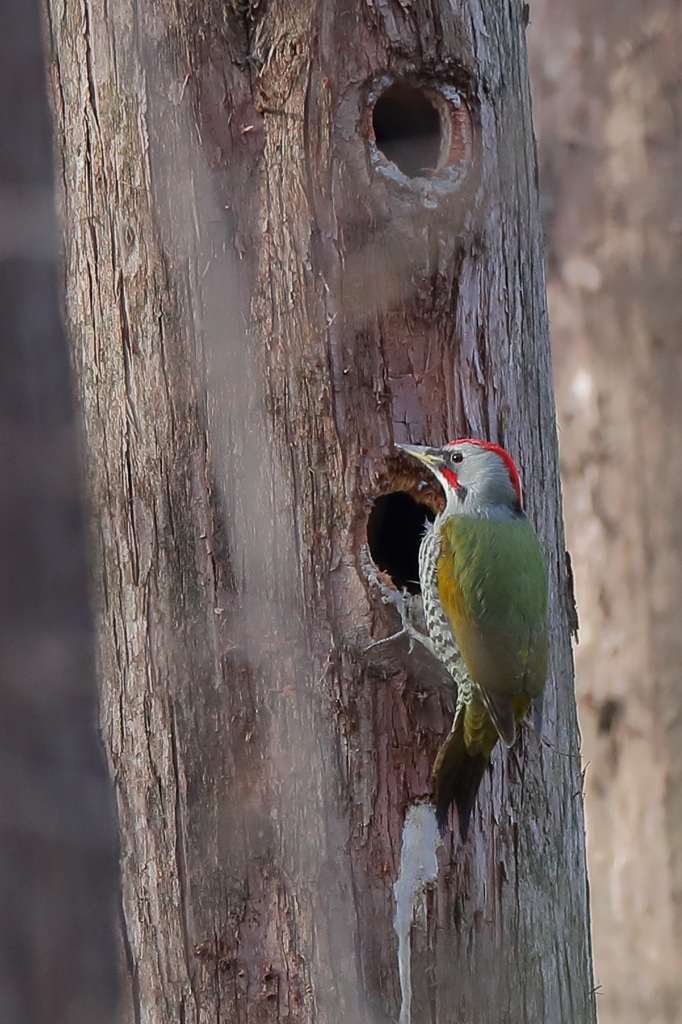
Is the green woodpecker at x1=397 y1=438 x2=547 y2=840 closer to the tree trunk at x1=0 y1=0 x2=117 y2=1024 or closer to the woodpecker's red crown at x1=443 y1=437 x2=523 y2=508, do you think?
the woodpecker's red crown at x1=443 y1=437 x2=523 y2=508

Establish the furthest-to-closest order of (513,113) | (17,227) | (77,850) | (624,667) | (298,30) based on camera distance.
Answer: (624,667) < (77,850) < (17,227) < (513,113) < (298,30)

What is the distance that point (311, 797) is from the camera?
6.97 ft

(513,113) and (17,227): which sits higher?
(17,227)

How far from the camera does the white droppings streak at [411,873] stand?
213cm

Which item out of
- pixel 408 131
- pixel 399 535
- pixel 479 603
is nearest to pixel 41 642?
pixel 399 535

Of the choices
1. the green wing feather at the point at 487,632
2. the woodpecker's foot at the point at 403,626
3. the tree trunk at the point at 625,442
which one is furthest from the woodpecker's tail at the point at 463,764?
the tree trunk at the point at 625,442

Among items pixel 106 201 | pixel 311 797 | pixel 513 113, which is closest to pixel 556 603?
pixel 311 797

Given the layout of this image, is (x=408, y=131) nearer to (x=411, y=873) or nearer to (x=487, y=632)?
(x=487, y=632)

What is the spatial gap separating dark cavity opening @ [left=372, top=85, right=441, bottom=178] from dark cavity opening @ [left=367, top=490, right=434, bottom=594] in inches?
30.5

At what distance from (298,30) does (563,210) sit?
6.04 feet

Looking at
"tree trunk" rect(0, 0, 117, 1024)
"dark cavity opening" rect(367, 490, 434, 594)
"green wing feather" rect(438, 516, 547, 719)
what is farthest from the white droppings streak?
"tree trunk" rect(0, 0, 117, 1024)

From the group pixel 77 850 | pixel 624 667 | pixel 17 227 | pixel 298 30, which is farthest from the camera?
pixel 624 667

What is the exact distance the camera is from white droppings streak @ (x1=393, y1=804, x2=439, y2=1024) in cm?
213

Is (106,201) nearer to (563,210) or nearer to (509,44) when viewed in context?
(509,44)
